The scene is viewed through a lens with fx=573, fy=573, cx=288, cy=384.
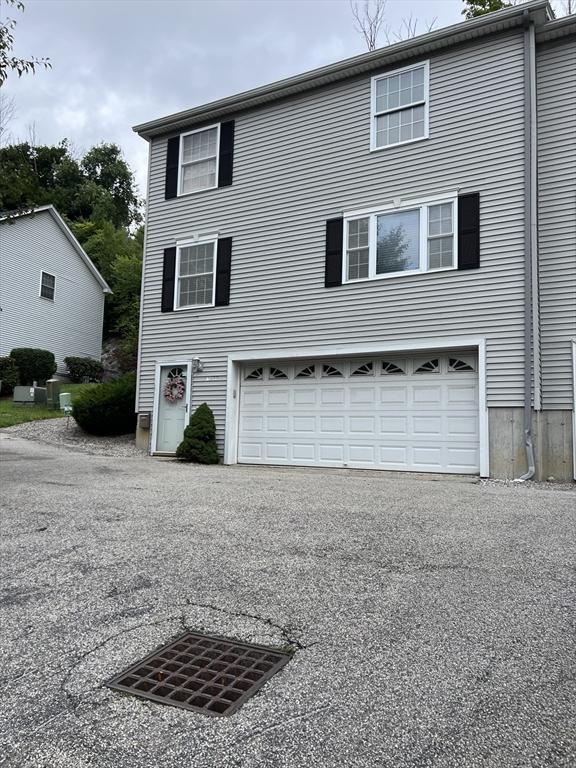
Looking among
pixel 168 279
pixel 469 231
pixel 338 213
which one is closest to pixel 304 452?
pixel 338 213

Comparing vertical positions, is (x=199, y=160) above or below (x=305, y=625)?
above

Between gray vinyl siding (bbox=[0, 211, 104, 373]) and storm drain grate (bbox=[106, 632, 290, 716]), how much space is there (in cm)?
1983

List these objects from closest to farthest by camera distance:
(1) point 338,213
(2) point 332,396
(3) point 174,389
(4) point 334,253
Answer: (2) point 332,396, (4) point 334,253, (1) point 338,213, (3) point 174,389

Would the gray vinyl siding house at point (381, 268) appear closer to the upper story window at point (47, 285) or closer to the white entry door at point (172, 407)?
the white entry door at point (172, 407)

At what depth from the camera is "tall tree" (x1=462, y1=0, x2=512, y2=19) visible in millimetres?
17203

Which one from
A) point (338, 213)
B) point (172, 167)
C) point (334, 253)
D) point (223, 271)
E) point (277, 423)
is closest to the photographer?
point (334, 253)

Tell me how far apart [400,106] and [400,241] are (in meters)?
2.59

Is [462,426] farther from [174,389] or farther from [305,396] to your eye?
[174,389]

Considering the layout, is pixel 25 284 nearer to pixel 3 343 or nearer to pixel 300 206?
pixel 3 343

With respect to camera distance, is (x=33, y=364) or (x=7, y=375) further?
(x=33, y=364)

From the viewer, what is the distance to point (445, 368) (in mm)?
9672

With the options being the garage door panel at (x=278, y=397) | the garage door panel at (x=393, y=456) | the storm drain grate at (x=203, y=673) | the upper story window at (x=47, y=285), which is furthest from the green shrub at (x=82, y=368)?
the storm drain grate at (x=203, y=673)

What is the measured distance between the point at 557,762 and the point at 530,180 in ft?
29.6

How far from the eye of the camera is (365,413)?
33.7ft
